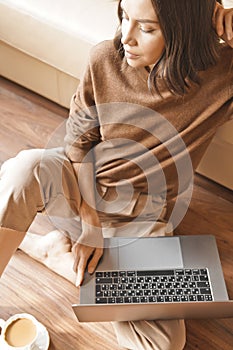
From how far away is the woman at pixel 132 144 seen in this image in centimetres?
104

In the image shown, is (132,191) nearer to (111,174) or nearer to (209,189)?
(111,174)

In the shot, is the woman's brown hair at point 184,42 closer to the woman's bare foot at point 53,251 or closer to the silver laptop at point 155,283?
the silver laptop at point 155,283

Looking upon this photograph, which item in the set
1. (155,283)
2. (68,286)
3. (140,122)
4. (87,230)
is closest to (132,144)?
(140,122)

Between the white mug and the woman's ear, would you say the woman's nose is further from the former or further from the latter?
the white mug

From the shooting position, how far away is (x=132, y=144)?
1.29 m

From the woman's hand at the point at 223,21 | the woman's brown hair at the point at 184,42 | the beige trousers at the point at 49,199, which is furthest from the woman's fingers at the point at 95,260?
the woman's hand at the point at 223,21

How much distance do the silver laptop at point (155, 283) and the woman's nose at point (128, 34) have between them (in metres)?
0.55

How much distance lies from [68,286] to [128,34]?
795 millimetres

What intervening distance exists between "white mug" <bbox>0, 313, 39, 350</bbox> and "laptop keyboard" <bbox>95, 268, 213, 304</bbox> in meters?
0.21

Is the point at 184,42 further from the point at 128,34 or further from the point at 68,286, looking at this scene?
the point at 68,286

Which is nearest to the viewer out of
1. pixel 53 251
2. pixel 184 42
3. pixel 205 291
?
pixel 184 42

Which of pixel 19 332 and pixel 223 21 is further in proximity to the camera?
pixel 19 332

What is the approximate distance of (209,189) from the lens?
5.55 feet

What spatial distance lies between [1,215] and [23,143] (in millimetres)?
705
